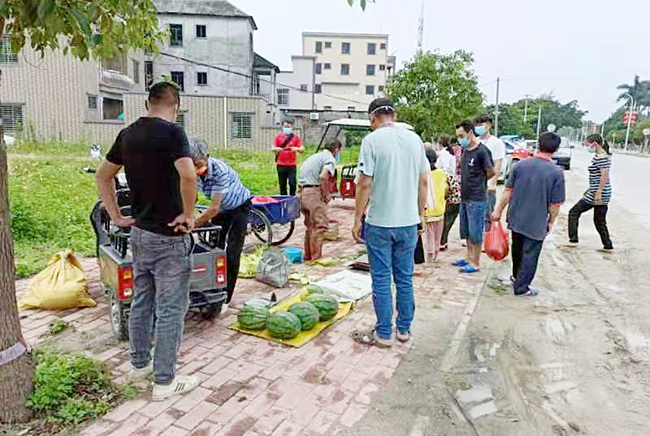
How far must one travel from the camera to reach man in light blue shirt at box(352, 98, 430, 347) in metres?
4.22

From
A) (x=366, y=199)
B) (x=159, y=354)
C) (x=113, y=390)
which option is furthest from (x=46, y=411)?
(x=366, y=199)

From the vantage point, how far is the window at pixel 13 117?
81.4 feet

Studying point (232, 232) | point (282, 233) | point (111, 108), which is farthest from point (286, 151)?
point (111, 108)

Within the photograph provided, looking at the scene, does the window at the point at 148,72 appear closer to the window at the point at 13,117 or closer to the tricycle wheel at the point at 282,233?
the window at the point at 13,117

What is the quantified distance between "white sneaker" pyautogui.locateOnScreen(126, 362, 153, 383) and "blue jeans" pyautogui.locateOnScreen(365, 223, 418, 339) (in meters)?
1.87

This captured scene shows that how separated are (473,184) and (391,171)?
2726 millimetres

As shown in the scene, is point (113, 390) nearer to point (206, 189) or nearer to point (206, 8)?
point (206, 189)

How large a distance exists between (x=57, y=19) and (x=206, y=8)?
38701 mm

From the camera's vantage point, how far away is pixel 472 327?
499 cm

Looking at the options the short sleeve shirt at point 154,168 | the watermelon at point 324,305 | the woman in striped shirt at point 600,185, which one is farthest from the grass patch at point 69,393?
the woman in striped shirt at point 600,185

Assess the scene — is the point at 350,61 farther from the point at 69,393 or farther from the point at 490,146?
the point at 69,393

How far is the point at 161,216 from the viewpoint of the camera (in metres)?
3.23

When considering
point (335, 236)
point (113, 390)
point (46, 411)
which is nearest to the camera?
point (46, 411)

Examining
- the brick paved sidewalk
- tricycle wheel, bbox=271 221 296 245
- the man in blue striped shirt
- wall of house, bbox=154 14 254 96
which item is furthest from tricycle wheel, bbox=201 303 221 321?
wall of house, bbox=154 14 254 96
